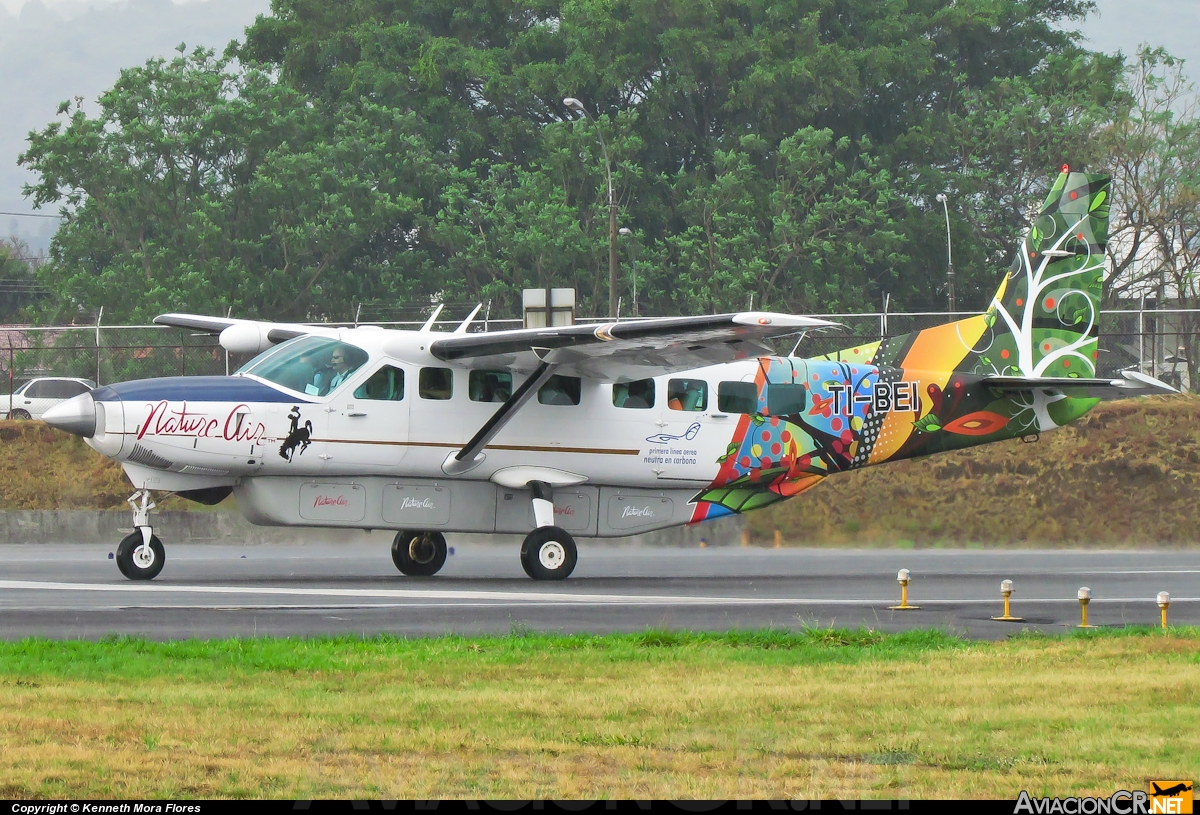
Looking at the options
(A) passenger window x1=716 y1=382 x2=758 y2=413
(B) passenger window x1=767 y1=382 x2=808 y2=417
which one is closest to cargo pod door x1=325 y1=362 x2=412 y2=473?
(A) passenger window x1=716 y1=382 x2=758 y2=413

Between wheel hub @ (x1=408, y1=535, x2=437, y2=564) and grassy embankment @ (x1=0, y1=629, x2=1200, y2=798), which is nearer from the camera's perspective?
grassy embankment @ (x1=0, y1=629, x2=1200, y2=798)

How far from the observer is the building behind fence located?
30.7 meters

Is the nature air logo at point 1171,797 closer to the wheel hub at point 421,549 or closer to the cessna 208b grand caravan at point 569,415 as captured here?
the cessna 208b grand caravan at point 569,415

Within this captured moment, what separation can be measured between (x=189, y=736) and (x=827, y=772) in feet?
10.3

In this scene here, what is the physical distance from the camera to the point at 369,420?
701 inches

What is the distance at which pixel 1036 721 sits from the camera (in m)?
7.98

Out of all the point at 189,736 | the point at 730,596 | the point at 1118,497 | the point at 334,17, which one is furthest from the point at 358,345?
the point at 334,17

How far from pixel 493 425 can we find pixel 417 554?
2.38 meters

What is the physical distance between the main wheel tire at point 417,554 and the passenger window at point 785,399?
4.68 metres

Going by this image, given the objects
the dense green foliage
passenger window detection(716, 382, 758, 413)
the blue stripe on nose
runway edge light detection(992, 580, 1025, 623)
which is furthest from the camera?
the dense green foliage

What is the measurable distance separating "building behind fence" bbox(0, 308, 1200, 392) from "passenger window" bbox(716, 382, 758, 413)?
945cm

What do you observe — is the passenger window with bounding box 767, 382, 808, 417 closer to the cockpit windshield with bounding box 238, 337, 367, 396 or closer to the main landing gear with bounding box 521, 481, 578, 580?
the main landing gear with bounding box 521, 481, 578, 580

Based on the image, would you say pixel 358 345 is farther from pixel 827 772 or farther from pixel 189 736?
pixel 827 772

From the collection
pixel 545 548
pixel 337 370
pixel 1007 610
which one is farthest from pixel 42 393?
pixel 1007 610
